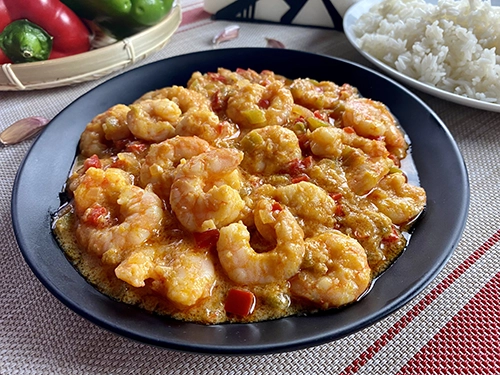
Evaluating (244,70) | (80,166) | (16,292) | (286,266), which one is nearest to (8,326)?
(16,292)

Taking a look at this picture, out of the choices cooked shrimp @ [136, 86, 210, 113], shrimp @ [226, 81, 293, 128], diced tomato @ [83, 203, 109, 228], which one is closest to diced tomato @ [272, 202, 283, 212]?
shrimp @ [226, 81, 293, 128]

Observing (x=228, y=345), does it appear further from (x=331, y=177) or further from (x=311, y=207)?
(x=331, y=177)

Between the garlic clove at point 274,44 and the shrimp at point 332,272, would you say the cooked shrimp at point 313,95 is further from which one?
the garlic clove at point 274,44

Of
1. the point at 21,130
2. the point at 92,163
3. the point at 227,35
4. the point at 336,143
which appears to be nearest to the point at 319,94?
the point at 336,143

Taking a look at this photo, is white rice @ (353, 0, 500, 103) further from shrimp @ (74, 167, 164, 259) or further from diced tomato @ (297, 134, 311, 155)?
shrimp @ (74, 167, 164, 259)

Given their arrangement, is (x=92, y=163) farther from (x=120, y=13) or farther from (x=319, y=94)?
(x=120, y=13)

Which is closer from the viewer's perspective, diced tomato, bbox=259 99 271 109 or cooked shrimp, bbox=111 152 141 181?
cooked shrimp, bbox=111 152 141 181
